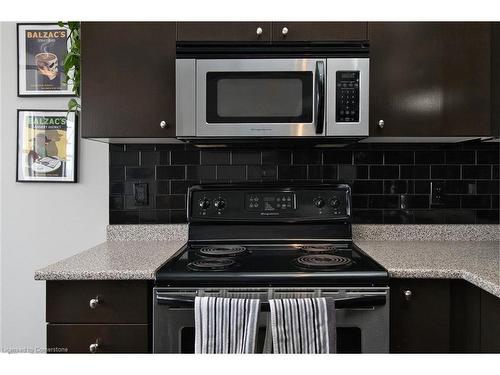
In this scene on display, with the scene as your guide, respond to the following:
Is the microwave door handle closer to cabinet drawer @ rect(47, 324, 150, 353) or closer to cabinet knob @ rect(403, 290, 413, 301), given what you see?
cabinet knob @ rect(403, 290, 413, 301)

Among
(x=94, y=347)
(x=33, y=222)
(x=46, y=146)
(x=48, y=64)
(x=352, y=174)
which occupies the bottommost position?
(x=94, y=347)

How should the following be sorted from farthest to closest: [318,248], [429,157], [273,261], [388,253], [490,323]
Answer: [429,157]
[318,248]
[388,253]
[273,261]
[490,323]

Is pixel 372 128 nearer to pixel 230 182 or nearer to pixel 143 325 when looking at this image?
pixel 230 182

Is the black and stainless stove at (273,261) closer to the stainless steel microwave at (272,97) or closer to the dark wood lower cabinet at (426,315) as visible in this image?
the dark wood lower cabinet at (426,315)

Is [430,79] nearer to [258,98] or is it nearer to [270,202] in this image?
[258,98]

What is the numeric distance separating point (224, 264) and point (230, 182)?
644 mm

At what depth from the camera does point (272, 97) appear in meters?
1.77

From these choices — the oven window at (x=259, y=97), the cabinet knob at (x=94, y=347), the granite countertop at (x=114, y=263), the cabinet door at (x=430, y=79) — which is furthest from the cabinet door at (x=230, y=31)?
the cabinet knob at (x=94, y=347)

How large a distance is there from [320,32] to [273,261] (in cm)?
100

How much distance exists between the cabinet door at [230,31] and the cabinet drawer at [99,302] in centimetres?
107

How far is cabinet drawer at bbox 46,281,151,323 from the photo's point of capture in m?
1.49

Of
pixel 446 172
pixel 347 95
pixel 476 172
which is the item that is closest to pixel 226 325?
pixel 347 95

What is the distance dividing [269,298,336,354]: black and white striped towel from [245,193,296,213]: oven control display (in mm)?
710

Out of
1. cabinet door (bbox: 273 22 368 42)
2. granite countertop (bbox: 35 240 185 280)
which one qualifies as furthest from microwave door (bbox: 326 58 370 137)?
granite countertop (bbox: 35 240 185 280)
